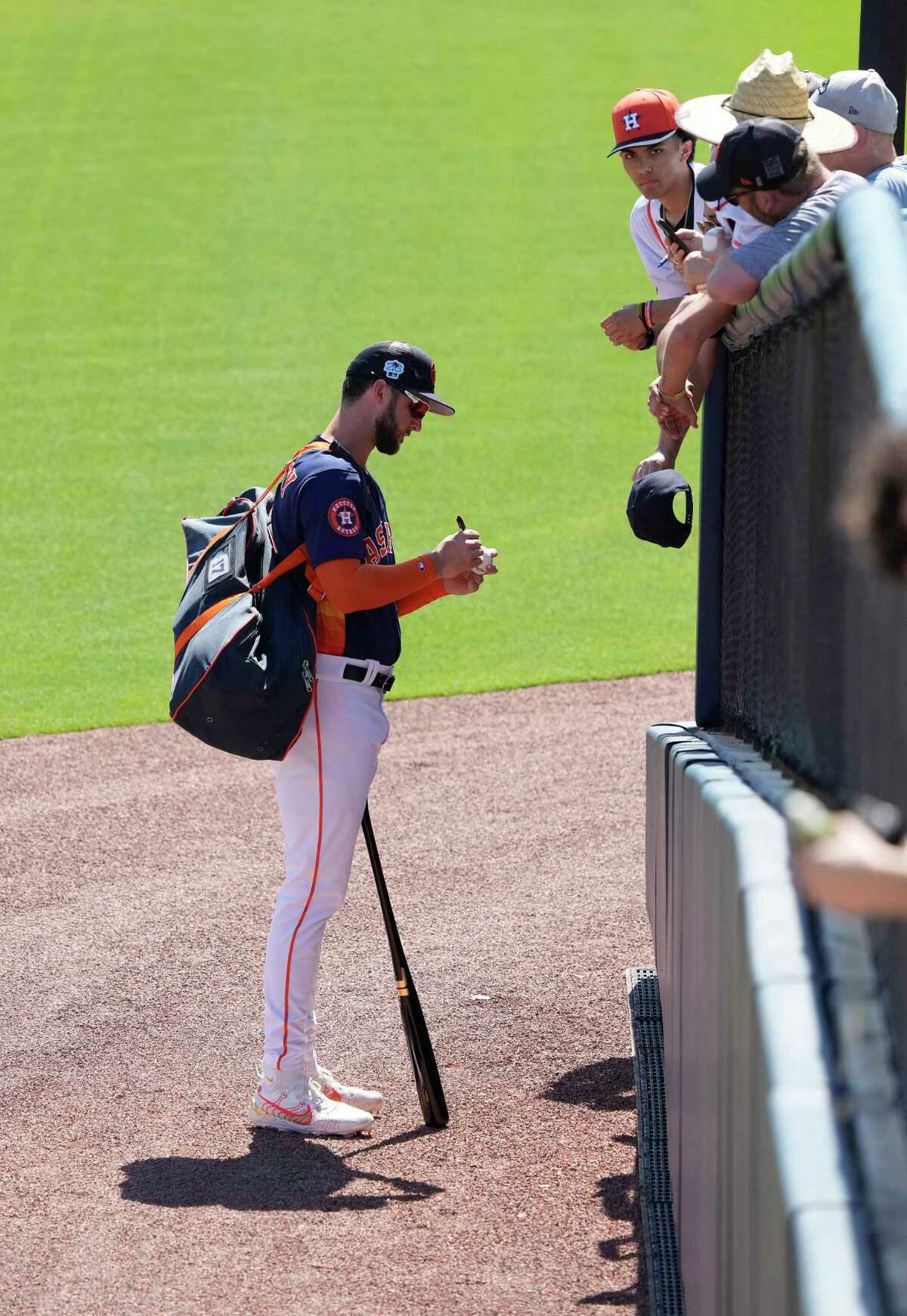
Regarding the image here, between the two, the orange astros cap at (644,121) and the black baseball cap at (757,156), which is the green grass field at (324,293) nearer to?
the orange astros cap at (644,121)

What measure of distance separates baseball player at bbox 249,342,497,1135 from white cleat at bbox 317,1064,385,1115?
0.07m

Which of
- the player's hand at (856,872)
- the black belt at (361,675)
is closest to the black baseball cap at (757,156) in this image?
the black belt at (361,675)

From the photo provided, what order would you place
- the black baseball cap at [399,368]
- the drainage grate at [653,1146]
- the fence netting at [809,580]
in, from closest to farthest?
the fence netting at [809,580]
the drainage grate at [653,1146]
the black baseball cap at [399,368]

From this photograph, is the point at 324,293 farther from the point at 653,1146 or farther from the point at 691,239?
the point at 653,1146

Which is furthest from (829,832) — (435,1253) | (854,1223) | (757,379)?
(435,1253)

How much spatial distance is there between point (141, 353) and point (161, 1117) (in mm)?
14228

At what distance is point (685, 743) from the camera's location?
13.1ft

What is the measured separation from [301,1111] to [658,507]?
207cm

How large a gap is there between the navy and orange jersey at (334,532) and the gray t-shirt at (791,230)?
142cm

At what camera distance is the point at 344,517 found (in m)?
4.60

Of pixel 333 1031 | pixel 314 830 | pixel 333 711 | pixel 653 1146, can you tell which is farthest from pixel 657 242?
pixel 333 1031

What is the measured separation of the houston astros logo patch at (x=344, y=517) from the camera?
458cm

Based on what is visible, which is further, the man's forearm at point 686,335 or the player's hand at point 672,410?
the player's hand at point 672,410

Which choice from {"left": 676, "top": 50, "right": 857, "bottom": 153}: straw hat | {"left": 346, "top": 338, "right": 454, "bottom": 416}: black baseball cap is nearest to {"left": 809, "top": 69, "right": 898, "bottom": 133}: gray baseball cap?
{"left": 676, "top": 50, "right": 857, "bottom": 153}: straw hat
